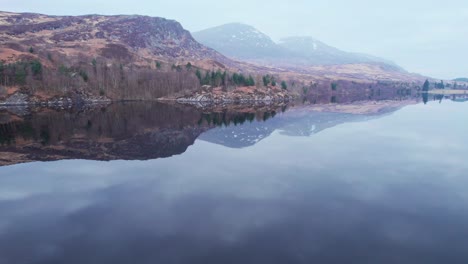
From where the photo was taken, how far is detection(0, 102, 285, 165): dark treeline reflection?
53.9m

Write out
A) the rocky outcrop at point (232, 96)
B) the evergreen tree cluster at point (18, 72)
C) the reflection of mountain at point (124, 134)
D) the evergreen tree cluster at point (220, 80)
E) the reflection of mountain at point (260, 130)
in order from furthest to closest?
the evergreen tree cluster at point (220, 80)
the rocky outcrop at point (232, 96)
the evergreen tree cluster at point (18, 72)
the reflection of mountain at point (260, 130)
the reflection of mountain at point (124, 134)

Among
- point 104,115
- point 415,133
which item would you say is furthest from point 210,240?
point 104,115

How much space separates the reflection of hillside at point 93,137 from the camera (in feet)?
177

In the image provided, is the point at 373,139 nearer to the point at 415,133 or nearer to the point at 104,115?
the point at 415,133

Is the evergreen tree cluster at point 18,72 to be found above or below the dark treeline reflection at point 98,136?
above

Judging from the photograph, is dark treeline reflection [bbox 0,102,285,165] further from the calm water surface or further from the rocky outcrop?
the rocky outcrop

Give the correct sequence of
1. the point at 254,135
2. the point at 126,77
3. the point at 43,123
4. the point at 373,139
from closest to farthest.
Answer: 1. the point at 373,139
2. the point at 254,135
3. the point at 43,123
4. the point at 126,77

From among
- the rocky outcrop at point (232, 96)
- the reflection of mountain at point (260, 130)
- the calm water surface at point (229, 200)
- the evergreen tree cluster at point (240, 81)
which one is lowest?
the calm water surface at point (229, 200)

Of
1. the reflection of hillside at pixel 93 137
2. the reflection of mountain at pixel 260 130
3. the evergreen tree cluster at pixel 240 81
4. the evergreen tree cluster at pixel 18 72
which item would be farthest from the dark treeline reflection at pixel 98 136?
the evergreen tree cluster at pixel 240 81

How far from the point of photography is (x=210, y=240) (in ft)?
79.8

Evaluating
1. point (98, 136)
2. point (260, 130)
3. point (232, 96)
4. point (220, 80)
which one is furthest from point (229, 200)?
point (220, 80)

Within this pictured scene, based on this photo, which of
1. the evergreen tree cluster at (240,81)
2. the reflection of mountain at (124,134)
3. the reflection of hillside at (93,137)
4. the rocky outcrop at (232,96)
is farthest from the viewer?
the evergreen tree cluster at (240,81)

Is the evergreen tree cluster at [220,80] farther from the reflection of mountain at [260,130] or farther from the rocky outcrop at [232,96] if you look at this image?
the reflection of mountain at [260,130]

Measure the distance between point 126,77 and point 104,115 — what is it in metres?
72.3
